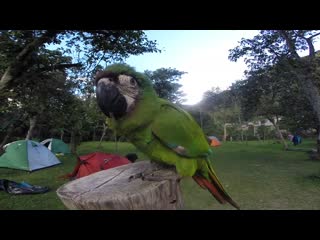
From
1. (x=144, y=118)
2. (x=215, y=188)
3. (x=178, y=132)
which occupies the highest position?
(x=144, y=118)

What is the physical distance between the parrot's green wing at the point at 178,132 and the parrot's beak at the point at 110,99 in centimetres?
28

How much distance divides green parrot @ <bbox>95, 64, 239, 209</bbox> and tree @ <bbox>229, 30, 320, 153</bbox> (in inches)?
243

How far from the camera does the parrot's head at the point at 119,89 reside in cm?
198

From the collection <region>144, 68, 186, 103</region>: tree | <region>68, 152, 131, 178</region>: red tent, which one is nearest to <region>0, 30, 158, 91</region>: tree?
<region>68, 152, 131, 178</region>: red tent

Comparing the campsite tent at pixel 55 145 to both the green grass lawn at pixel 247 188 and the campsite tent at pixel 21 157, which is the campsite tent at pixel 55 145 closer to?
the green grass lawn at pixel 247 188

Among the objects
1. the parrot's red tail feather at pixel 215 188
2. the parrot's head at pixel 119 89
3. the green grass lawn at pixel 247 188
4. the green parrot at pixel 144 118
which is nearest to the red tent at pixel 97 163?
the green grass lawn at pixel 247 188

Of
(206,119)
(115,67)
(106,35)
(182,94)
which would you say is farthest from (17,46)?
(206,119)

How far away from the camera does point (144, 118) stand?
2.04 meters

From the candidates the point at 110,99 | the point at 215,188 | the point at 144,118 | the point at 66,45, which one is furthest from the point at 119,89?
the point at 66,45

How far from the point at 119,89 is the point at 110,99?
0.10 m

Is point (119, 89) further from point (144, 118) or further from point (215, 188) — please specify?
point (215, 188)

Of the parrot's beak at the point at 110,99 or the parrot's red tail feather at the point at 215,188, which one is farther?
the parrot's red tail feather at the point at 215,188

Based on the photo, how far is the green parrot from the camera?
79.2 inches
